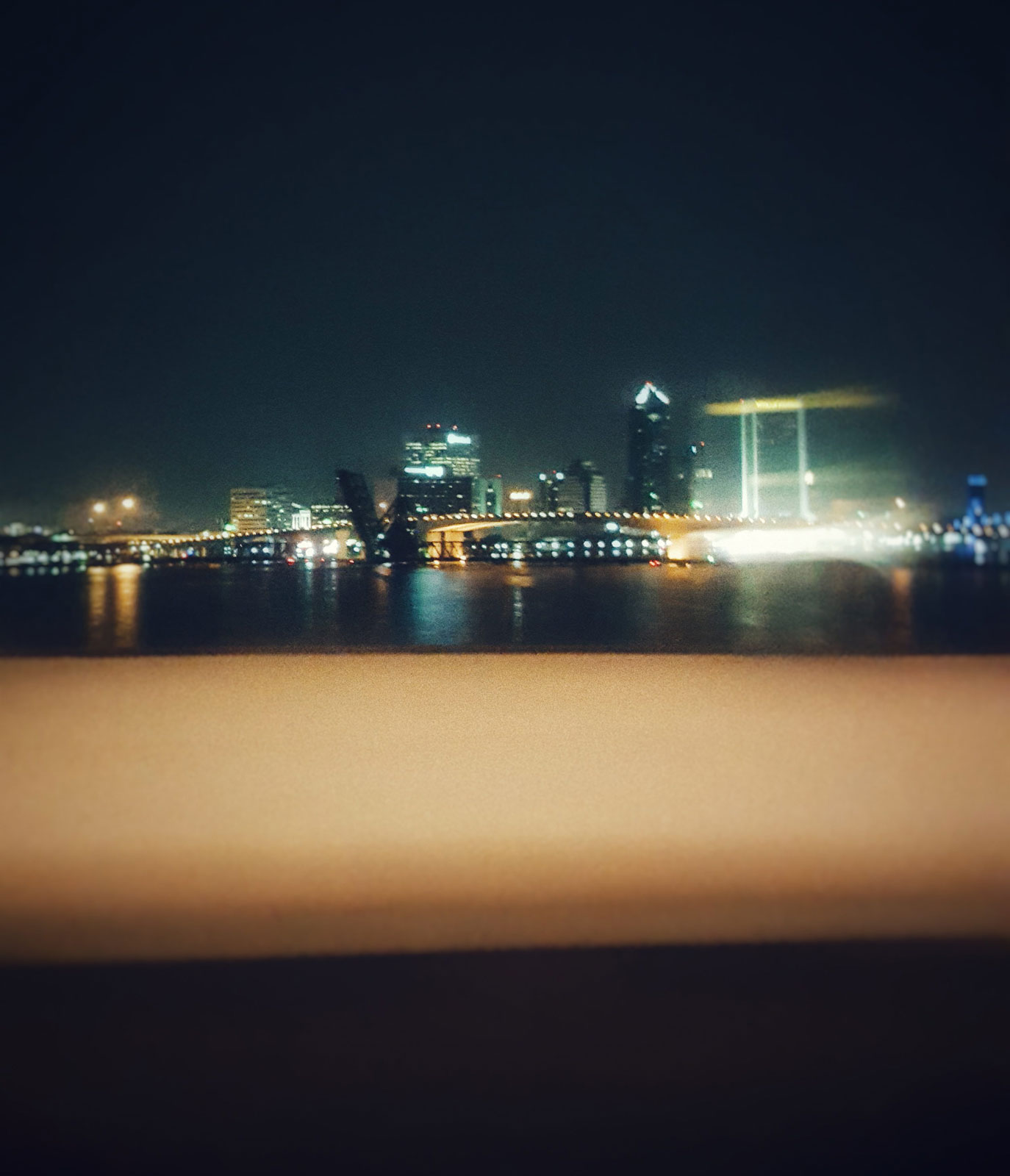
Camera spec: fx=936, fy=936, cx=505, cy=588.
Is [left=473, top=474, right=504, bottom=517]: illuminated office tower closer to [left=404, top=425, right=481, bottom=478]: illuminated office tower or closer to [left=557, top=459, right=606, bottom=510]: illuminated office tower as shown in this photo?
[left=404, top=425, right=481, bottom=478]: illuminated office tower

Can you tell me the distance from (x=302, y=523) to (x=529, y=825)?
2.31 metres

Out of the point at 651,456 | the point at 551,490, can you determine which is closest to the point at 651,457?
the point at 651,456

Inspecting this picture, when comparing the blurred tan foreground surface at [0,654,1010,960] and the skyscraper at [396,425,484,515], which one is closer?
the blurred tan foreground surface at [0,654,1010,960]

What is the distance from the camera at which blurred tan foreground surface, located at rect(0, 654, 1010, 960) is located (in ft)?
9.84

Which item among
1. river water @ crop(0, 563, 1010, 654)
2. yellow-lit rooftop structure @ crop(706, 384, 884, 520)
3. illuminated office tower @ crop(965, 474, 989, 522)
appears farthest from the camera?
yellow-lit rooftop structure @ crop(706, 384, 884, 520)

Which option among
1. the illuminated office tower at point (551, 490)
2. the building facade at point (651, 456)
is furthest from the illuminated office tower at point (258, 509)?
the building facade at point (651, 456)

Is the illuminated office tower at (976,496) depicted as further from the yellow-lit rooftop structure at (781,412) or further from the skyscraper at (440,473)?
the skyscraper at (440,473)

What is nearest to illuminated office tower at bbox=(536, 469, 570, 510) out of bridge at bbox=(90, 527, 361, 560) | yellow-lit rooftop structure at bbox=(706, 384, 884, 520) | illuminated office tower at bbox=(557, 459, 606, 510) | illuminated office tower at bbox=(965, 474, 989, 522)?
illuminated office tower at bbox=(557, 459, 606, 510)

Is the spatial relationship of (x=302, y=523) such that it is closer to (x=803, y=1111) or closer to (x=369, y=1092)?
(x=369, y=1092)

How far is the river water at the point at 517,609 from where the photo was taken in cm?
404

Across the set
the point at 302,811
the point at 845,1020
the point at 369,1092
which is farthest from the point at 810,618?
the point at 369,1092

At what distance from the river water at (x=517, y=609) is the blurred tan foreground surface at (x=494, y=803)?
0.32 meters

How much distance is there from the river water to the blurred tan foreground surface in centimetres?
32

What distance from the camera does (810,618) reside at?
4234 mm
